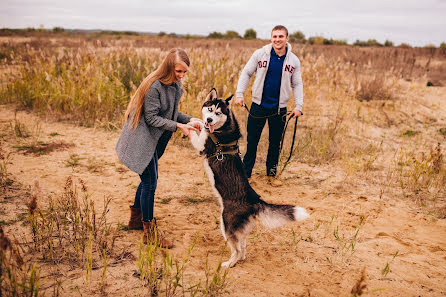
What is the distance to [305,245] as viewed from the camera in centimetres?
332

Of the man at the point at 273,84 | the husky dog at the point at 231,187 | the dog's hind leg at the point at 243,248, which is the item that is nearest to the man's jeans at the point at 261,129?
the man at the point at 273,84

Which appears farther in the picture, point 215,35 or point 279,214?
point 215,35

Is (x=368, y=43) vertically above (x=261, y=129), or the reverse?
(x=368, y=43)

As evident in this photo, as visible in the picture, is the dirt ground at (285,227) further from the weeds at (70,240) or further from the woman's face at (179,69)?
the woman's face at (179,69)

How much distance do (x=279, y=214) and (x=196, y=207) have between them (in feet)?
5.36

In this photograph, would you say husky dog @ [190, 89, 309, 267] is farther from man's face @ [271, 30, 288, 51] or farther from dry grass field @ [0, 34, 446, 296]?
man's face @ [271, 30, 288, 51]

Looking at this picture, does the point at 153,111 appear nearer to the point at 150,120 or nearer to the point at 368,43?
the point at 150,120

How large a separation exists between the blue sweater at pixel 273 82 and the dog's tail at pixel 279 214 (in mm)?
2054

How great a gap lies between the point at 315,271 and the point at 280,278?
1.29ft

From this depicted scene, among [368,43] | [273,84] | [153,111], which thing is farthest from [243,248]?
[368,43]

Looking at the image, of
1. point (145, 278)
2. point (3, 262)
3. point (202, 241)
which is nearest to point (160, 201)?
point (202, 241)

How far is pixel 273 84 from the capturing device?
4352 mm

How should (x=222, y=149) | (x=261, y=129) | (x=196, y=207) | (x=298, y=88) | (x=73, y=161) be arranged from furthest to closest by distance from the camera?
(x=73, y=161)
(x=261, y=129)
(x=298, y=88)
(x=196, y=207)
(x=222, y=149)

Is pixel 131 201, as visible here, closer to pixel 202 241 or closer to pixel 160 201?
pixel 160 201
